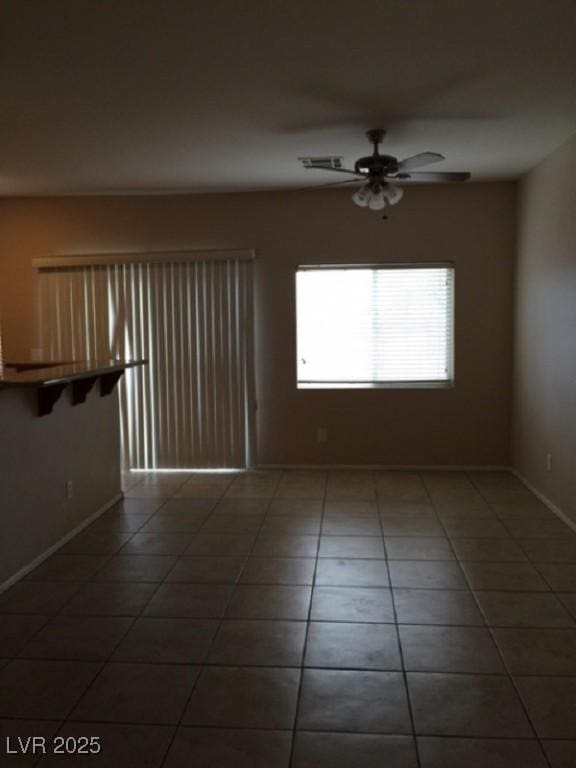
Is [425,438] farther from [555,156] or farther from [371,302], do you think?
[555,156]

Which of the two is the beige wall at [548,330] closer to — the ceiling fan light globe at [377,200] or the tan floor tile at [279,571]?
the ceiling fan light globe at [377,200]

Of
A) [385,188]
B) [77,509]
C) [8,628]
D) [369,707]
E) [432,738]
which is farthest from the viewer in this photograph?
[77,509]

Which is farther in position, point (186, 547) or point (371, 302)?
point (371, 302)

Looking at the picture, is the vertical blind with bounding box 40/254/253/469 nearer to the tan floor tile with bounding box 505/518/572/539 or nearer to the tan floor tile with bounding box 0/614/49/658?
the tan floor tile with bounding box 505/518/572/539

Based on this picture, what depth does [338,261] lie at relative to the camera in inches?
227

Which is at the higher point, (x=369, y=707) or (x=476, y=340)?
(x=476, y=340)

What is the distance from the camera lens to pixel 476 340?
18.8ft

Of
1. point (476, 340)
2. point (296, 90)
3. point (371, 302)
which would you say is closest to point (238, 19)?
point (296, 90)

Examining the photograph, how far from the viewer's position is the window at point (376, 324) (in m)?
5.78

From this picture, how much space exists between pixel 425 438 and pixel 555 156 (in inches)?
101

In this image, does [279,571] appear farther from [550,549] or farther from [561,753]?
[561,753]

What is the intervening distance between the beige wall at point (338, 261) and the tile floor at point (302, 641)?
132cm

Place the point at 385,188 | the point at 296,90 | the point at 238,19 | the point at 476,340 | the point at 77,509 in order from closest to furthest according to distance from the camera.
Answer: the point at 238,19, the point at 296,90, the point at 385,188, the point at 77,509, the point at 476,340

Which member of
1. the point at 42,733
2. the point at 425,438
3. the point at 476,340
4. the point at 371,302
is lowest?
the point at 42,733
